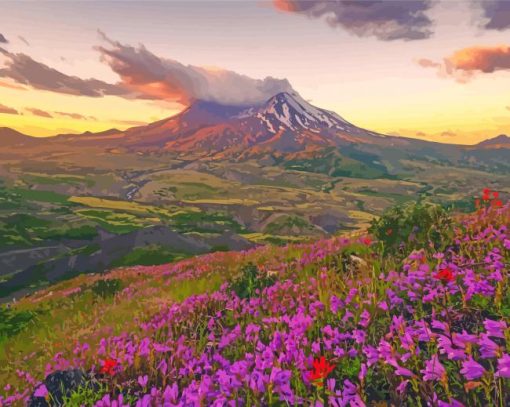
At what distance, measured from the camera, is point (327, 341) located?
4465 mm

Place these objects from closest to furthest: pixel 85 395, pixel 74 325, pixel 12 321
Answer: pixel 85 395, pixel 74 325, pixel 12 321

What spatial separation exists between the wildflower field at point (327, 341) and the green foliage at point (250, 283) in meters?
0.05

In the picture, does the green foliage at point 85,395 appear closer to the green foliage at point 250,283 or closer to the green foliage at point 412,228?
the green foliage at point 250,283

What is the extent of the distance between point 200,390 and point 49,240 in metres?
168

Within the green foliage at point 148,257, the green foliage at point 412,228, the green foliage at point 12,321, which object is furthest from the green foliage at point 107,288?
the green foliage at point 148,257

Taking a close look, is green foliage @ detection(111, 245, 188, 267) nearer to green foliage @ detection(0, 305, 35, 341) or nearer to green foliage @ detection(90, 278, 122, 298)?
green foliage @ detection(90, 278, 122, 298)

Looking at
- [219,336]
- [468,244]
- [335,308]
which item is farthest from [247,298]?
[468,244]

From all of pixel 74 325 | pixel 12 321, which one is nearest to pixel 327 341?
pixel 74 325

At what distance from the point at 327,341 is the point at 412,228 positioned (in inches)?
196

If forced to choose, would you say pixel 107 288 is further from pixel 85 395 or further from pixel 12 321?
pixel 85 395

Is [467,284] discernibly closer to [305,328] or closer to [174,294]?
[305,328]

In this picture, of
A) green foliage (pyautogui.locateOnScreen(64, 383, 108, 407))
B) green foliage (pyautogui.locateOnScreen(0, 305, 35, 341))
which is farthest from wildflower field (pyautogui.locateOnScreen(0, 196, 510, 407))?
green foliage (pyautogui.locateOnScreen(0, 305, 35, 341))

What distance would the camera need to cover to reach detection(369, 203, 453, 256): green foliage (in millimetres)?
8149

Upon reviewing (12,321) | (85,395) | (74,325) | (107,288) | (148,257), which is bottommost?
(148,257)
